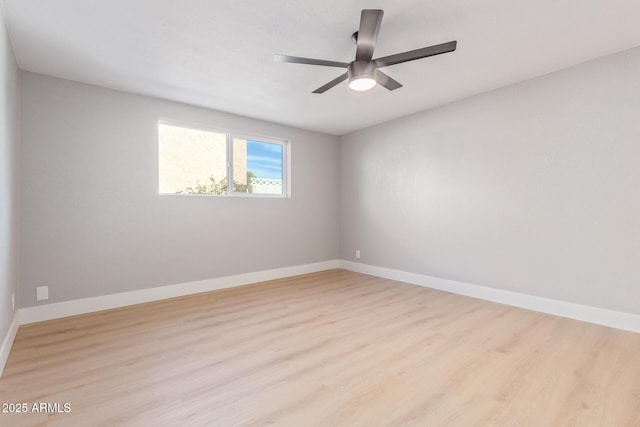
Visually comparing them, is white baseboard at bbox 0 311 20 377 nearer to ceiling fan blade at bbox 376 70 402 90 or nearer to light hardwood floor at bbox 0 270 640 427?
light hardwood floor at bbox 0 270 640 427

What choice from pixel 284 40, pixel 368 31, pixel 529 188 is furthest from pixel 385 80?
pixel 529 188

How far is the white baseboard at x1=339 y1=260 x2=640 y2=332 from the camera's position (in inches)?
101

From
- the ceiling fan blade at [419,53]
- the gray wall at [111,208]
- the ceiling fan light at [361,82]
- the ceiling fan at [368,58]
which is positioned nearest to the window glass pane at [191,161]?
the gray wall at [111,208]

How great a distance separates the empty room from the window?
3 centimetres

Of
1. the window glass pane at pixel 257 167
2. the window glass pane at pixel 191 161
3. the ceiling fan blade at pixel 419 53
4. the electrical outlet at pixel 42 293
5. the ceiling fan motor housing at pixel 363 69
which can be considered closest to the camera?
the ceiling fan blade at pixel 419 53

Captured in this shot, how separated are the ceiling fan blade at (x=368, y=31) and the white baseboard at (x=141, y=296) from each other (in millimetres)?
3230

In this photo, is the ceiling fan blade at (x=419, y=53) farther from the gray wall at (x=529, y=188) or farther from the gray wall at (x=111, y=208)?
the gray wall at (x=111, y=208)

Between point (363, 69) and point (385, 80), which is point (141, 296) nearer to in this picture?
point (363, 69)

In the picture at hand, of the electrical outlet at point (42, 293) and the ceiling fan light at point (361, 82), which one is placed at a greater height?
the ceiling fan light at point (361, 82)

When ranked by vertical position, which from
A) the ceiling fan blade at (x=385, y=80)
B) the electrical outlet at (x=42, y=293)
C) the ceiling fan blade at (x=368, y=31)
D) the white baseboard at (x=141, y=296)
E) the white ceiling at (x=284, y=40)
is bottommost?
the white baseboard at (x=141, y=296)

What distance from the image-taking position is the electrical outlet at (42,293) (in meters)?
2.79

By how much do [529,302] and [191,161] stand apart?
4393mm

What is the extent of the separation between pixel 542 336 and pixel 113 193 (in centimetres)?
447

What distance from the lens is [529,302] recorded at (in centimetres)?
308
